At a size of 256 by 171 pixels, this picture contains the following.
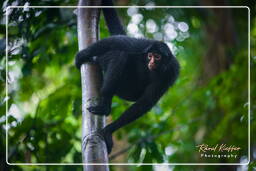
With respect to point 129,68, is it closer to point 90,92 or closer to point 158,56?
point 158,56

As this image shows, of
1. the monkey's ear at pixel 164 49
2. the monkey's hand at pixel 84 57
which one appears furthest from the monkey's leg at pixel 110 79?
the monkey's ear at pixel 164 49

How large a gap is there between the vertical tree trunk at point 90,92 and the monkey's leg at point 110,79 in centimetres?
9

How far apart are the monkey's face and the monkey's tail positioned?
1.48 ft

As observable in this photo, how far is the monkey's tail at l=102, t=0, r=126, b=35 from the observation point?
13.0 ft

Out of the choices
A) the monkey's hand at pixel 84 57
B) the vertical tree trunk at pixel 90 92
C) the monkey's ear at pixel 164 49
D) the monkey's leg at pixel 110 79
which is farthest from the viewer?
the monkey's ear at pixel 164 49

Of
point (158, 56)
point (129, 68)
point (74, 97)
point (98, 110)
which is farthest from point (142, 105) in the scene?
point (74, 97)

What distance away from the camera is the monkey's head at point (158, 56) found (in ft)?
12.6

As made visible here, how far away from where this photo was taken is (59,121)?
4.54 m

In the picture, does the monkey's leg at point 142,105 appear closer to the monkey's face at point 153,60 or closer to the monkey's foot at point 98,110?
the monkey's face at point 153,60

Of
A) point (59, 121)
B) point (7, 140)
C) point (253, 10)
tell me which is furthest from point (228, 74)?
point (7, 140)

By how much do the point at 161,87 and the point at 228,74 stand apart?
1.73 m

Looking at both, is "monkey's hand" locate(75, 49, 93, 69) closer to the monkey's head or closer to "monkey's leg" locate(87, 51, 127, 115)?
"monkey's leg" locate(87, 51, 127, 115)

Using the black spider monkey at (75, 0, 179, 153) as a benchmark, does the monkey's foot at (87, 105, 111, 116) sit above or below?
below

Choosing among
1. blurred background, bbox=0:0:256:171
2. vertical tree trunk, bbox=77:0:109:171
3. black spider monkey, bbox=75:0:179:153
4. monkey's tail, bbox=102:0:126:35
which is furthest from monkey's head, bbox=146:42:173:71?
vertical tree trunk, bbox=77:0:109:171
